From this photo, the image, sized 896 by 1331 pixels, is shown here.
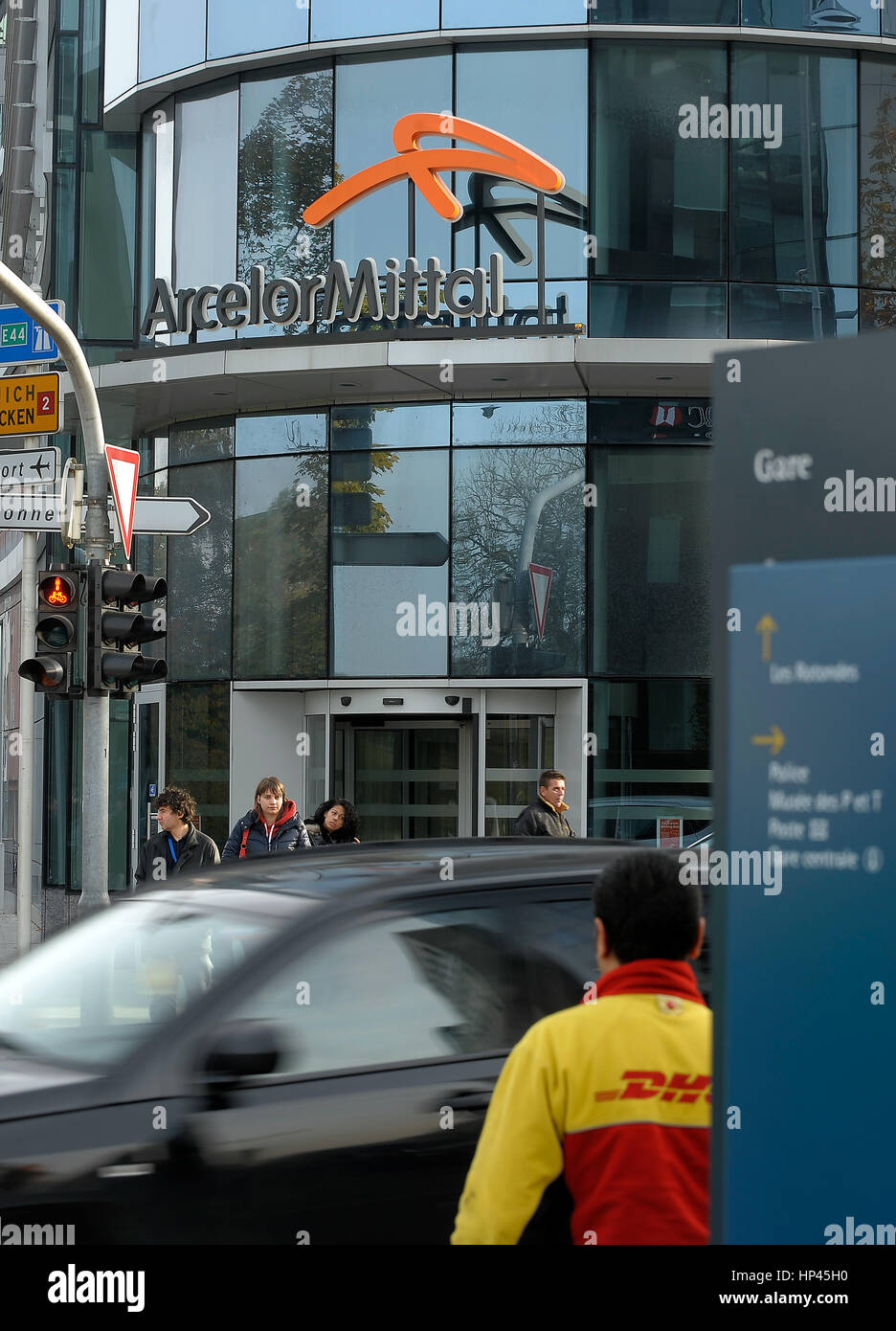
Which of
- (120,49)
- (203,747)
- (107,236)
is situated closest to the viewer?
(203,747)

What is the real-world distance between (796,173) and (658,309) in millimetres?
2118

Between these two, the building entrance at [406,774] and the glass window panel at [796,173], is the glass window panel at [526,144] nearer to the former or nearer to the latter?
the glass window panel at [796,173]

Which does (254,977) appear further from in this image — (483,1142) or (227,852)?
(227,852)

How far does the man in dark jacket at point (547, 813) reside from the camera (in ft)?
39.8

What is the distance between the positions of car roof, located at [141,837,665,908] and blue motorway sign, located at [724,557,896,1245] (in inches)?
70.5

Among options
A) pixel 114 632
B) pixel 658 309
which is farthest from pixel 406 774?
pixel 114 632

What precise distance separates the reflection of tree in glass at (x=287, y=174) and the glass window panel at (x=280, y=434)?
1532 millimetres

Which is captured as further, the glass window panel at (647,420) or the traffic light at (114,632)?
the glass window panel at (647,420)

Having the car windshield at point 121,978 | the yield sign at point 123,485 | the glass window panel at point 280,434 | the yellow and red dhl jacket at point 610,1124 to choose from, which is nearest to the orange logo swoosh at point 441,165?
the glass window panel at point 280,434

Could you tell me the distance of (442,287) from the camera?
1633cm

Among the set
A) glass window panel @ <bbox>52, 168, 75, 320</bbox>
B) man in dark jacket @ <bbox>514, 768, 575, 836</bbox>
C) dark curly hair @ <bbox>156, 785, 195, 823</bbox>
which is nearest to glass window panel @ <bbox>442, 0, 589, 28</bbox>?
glass window panel @ <bbox>52, 168, 75, 320</bbox>

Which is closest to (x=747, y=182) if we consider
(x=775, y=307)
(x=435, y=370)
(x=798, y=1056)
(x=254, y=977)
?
(x=775, y=307)

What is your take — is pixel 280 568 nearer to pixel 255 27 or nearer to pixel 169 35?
pixel 255 27

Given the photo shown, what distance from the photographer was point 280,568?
57.1 feet
